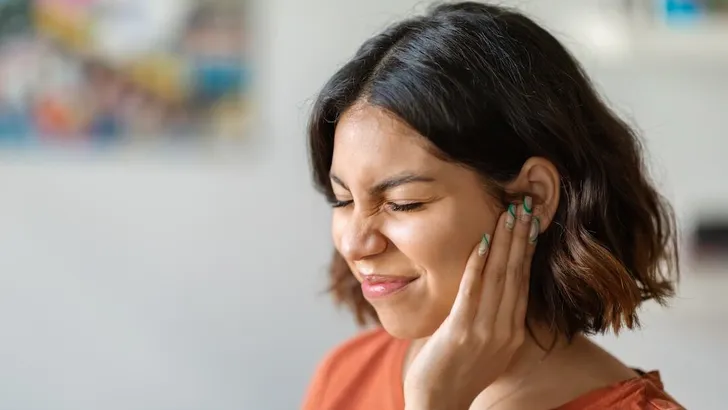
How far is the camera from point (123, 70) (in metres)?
2.04

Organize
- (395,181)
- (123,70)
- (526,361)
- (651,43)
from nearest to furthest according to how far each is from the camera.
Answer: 1. (395,181)
2. (526,361)
3. (651,43)
4. (123,70)

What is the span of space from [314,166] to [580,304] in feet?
1.36

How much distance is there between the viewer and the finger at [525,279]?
967 mm

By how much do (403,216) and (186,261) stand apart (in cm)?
126

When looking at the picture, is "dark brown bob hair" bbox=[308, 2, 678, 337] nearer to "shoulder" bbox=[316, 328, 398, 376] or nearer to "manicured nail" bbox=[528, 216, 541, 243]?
"manicured nail" bbox=[528, 216, 541, 243]

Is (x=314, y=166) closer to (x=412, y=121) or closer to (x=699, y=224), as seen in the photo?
(x=412, y=121)

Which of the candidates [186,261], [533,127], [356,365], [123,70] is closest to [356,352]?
[356,365]

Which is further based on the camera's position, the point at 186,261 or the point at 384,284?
the point at 186,261

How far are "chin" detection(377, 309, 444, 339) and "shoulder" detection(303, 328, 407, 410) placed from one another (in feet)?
0.61

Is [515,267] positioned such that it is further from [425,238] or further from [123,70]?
[123,70]

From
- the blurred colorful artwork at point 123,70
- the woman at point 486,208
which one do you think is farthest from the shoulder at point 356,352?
the blurred colorful artwork at point 123,70

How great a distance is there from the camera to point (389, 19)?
1.97m

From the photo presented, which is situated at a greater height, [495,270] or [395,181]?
[395,181]

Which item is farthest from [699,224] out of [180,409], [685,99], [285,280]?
[180,409]
